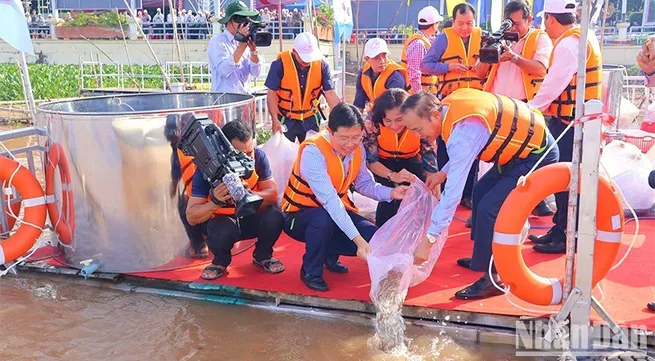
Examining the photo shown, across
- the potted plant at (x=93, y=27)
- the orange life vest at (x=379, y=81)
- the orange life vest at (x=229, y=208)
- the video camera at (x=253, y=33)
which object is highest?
the potted plant at (x=93, y=27)

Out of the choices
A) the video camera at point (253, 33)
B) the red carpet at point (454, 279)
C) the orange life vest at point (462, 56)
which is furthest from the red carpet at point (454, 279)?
the video camera at point (253, 33)

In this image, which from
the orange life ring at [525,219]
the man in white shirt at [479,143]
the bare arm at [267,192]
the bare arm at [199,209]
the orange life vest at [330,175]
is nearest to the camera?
the orange life ring at [525,219]

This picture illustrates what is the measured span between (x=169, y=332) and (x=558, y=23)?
3125mm

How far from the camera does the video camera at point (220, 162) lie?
10.5ft

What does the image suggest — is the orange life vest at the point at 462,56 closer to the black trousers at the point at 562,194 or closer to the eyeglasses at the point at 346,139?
the black trousers at the point at 562,194

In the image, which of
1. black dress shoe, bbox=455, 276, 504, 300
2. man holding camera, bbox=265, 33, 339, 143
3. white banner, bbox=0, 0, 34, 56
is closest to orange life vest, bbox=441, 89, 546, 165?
black dress shoe, bbox=455, 276, 504, 300

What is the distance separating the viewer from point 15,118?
13148 mm

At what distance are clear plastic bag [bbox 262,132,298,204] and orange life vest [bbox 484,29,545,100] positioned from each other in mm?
1627

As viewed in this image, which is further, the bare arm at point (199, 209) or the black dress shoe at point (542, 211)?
the black dress shoe at point (542, 211)

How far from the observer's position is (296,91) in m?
4.95

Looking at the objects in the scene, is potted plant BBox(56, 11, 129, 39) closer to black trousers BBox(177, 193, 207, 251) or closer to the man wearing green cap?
the man wearing green cap

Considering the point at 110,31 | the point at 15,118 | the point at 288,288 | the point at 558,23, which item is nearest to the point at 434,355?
the point at 288,288

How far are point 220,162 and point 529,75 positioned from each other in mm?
2559

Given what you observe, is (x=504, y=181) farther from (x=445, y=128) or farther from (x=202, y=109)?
(x=202, y=109)
